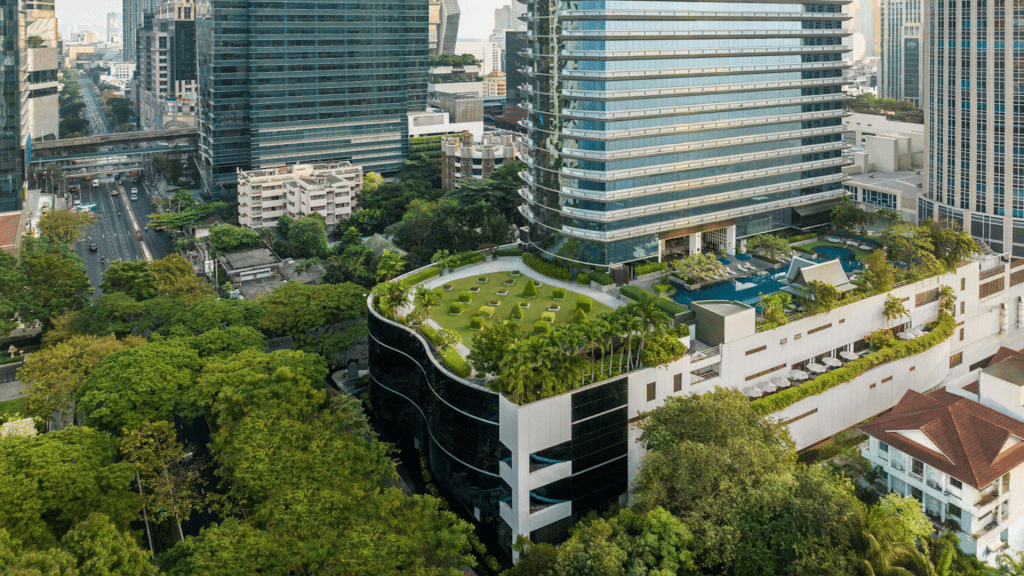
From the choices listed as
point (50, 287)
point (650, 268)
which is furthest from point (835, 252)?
point (50, 287)

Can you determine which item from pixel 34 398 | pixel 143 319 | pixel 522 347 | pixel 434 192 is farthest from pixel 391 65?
pixel 522 347

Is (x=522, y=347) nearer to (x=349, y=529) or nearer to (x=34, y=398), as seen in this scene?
(x=349, y=529)

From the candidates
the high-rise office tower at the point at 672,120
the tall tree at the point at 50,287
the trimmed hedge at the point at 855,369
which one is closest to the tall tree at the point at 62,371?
the tall tree at the point at 50,287

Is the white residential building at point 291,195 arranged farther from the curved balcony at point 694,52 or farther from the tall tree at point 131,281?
the curved balcony at point 694,52

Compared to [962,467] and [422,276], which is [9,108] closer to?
[422,276]

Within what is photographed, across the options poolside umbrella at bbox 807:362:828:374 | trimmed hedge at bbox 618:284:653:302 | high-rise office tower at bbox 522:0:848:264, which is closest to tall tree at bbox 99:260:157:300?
high-rise office tower at bbox 522:0:848:264

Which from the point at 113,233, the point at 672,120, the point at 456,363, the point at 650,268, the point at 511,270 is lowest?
the point at 456,363

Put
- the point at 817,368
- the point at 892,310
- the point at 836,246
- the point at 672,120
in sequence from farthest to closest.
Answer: the point at 836,246 → the point at 672,120 → the point at 892,310 → the point at 817,368
